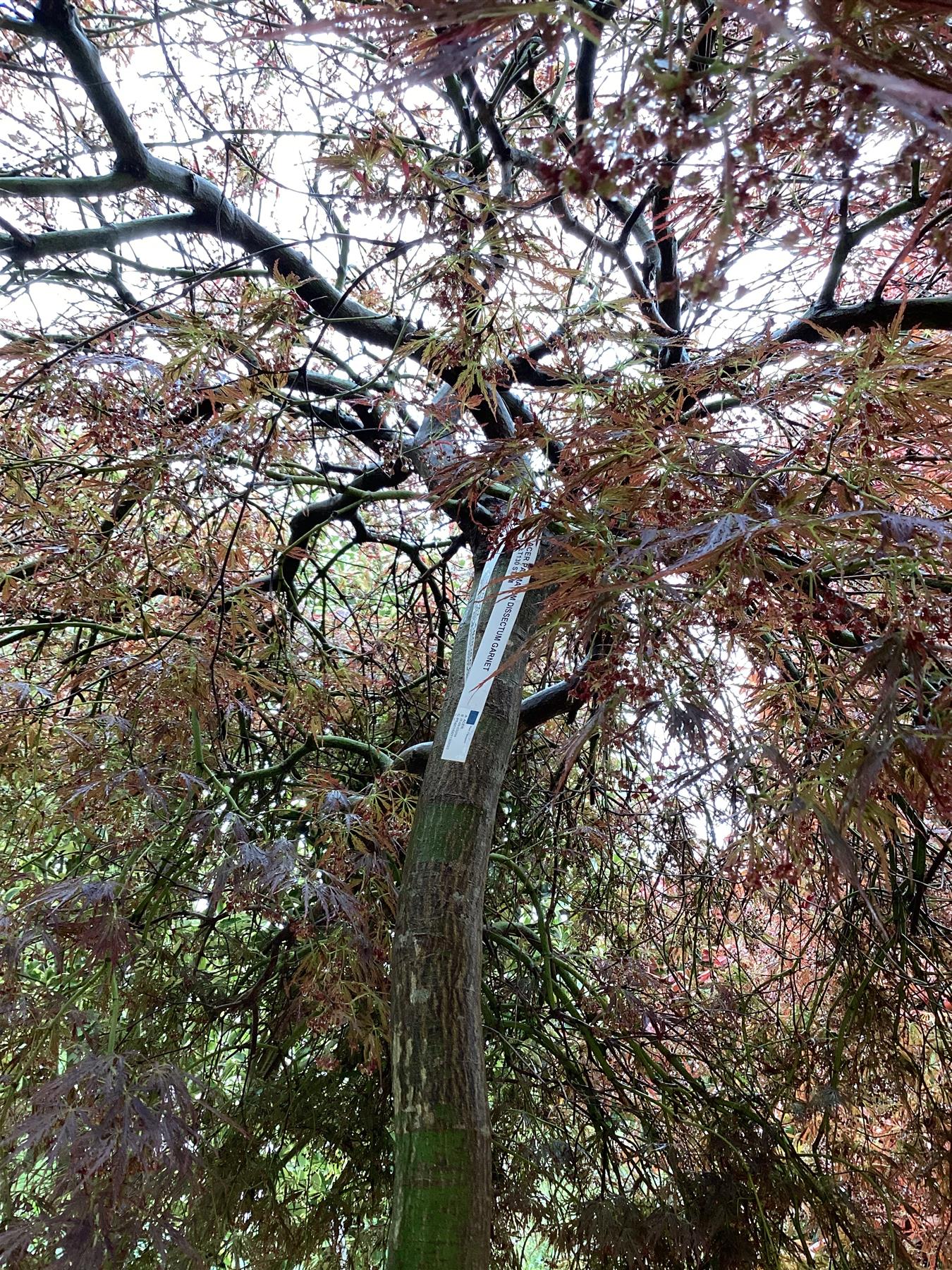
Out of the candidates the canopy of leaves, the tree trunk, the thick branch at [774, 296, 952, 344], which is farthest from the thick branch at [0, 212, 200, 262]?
the thick branch at [774, 296, 952, 344]

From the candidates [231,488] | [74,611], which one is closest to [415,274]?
[231,488]

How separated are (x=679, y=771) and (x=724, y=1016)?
0.61 metres

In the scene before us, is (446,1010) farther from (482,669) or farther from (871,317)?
(871,317)

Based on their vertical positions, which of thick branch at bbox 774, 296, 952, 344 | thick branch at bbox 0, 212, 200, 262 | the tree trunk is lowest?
the tree trunk

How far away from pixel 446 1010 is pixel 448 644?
3.18 feet

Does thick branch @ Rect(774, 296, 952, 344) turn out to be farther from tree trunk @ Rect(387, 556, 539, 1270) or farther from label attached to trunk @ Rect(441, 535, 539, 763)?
tree trunk @ Rect(387, 556, 539, 1270)

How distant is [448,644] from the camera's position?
187cm

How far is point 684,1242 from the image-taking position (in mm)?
1210

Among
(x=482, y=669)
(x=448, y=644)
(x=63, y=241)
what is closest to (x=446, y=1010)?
(x=482, y=669)

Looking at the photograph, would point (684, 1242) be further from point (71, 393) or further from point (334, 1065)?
point (71, 393)

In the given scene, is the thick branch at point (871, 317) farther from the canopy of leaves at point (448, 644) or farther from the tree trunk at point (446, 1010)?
the tree trunk at point (446, 1010)

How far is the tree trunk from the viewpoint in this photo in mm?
892

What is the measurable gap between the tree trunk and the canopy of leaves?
0.17 meters

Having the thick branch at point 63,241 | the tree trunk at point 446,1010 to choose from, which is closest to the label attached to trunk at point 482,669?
the tree trunk at point 446,1010
